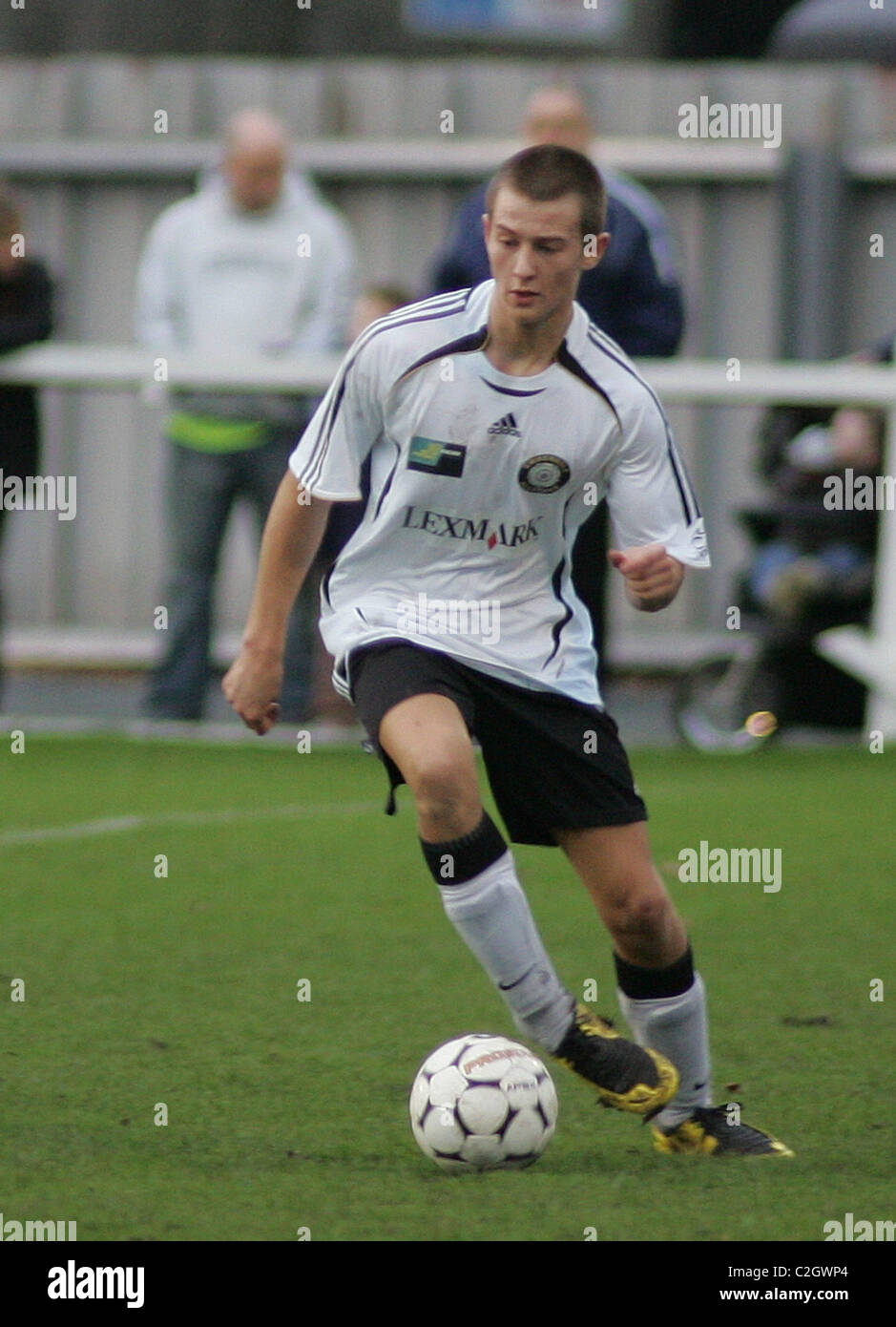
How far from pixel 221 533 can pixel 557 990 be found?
608 centimetres

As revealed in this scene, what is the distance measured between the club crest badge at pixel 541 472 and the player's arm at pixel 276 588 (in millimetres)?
367

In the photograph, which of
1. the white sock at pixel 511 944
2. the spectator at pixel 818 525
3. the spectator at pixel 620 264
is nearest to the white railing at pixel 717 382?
the spectator at pixel 818 525

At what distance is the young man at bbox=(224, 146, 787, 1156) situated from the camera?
14.6 ft

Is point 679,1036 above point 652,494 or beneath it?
beneath

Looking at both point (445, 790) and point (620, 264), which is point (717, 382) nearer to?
point (620, 264)

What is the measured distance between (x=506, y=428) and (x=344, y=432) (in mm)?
300

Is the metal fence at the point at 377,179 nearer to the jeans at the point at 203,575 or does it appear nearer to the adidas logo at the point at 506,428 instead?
Answer: the jeans at the point at 203,575

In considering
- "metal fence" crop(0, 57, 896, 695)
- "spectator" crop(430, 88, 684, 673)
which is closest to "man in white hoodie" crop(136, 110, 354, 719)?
"metal fence" crop(0, 57, 896, 695)

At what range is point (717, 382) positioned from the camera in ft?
34.7

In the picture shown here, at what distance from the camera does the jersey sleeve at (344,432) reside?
460 cm

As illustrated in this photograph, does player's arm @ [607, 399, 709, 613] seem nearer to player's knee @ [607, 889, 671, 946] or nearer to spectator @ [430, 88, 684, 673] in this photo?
player's knee @ [607, 889, 671, 946]

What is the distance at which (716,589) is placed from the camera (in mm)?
11969

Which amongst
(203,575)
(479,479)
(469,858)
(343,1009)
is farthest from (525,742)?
(203,575)

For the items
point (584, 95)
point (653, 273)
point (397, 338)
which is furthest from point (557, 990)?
point (584, 95)
